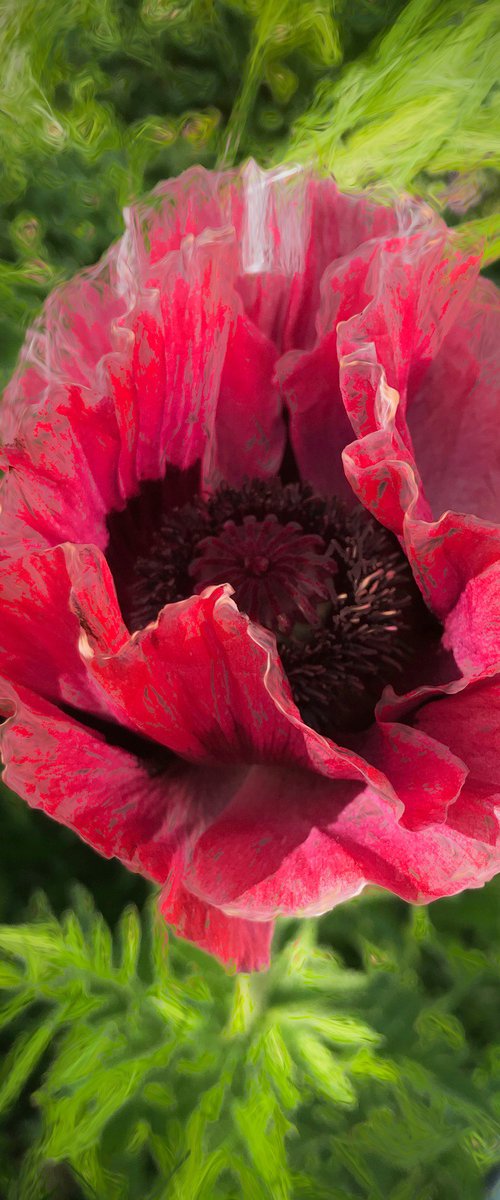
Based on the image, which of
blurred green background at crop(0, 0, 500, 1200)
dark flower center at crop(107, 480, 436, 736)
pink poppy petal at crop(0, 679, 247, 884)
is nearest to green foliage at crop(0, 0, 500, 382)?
blurred green background at crop(0, 0, 500, 1200)

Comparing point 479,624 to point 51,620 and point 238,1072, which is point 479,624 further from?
point 238,1072

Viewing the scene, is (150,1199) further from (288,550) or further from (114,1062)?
(288,550)

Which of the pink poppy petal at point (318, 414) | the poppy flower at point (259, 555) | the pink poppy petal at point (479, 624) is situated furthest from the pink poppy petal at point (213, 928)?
the pink poppy petal at point (318, 414)

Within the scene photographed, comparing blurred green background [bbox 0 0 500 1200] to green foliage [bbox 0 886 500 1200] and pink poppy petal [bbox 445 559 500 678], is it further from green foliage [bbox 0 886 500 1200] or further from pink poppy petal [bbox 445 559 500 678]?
pink poppy petal [bbox 445 559 500 678]

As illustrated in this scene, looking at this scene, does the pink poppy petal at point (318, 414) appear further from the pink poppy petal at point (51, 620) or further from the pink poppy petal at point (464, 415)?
the pink poppy petal at point (51, 620)

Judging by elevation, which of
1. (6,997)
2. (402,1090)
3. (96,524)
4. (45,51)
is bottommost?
(402,1090)

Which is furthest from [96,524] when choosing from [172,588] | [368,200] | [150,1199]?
[150,1199]

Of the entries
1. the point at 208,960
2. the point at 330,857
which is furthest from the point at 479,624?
the point at 208,960
